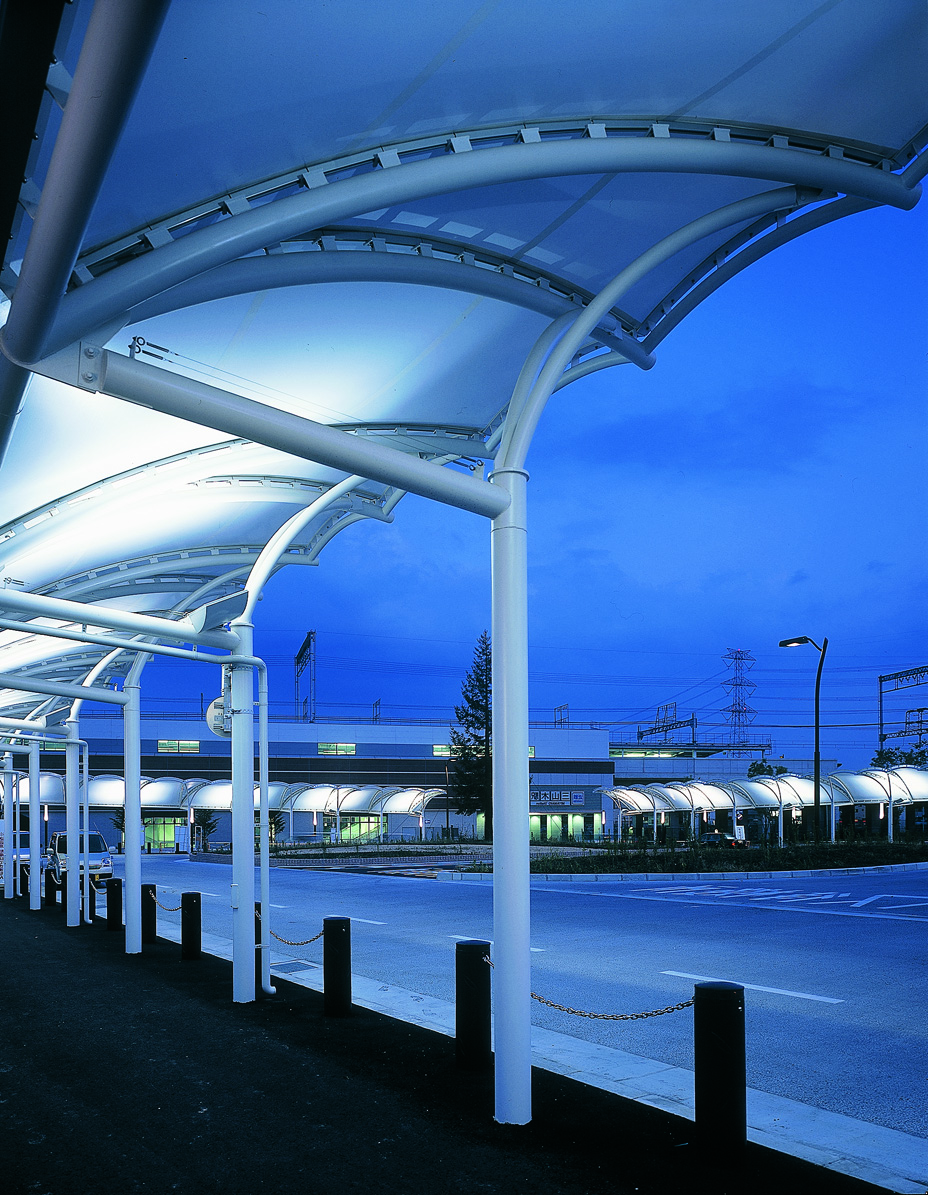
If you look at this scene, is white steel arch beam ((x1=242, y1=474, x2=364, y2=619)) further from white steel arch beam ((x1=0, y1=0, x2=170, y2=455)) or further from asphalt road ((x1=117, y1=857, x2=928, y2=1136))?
white steel arch beam ((x1=0, y1=0, x2=170, y2=455))

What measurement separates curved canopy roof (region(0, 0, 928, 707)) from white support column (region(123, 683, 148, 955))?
6.54m

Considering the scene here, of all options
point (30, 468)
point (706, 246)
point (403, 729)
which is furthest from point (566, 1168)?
point (403, 729)

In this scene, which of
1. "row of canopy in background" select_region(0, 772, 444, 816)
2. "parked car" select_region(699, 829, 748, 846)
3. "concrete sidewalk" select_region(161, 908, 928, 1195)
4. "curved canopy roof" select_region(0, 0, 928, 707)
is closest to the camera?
"curved canopy roof" select_region(0, 0, 928, 707)

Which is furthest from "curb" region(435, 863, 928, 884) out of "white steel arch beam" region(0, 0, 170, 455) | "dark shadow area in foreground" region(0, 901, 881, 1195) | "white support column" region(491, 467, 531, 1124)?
"white steel arch beam" region(0, 0, 170, 455)

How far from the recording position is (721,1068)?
5.82 meters

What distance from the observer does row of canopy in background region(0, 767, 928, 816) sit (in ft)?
162

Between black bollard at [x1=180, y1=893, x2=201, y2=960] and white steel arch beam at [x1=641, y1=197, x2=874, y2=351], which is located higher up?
white steel arch beam at [x1=641, y1=197, x2=874, y2=351]

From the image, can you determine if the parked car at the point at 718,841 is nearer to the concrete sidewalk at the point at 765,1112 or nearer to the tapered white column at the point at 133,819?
the tapered white column at the point at 133,819

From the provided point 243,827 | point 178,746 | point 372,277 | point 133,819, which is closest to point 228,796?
point 178,746

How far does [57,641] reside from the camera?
59.7ft

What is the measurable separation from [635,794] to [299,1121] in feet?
178

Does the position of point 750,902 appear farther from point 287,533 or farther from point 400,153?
point 400,153

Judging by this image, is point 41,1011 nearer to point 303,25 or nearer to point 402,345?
point 402,345

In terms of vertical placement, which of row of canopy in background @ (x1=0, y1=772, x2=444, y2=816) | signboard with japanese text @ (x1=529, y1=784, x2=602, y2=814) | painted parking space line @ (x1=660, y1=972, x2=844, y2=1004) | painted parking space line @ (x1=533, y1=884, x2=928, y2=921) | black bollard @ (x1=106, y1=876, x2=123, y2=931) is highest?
painted parking space line @ (x1=660, y1=972, x2=844, y2=1004)
